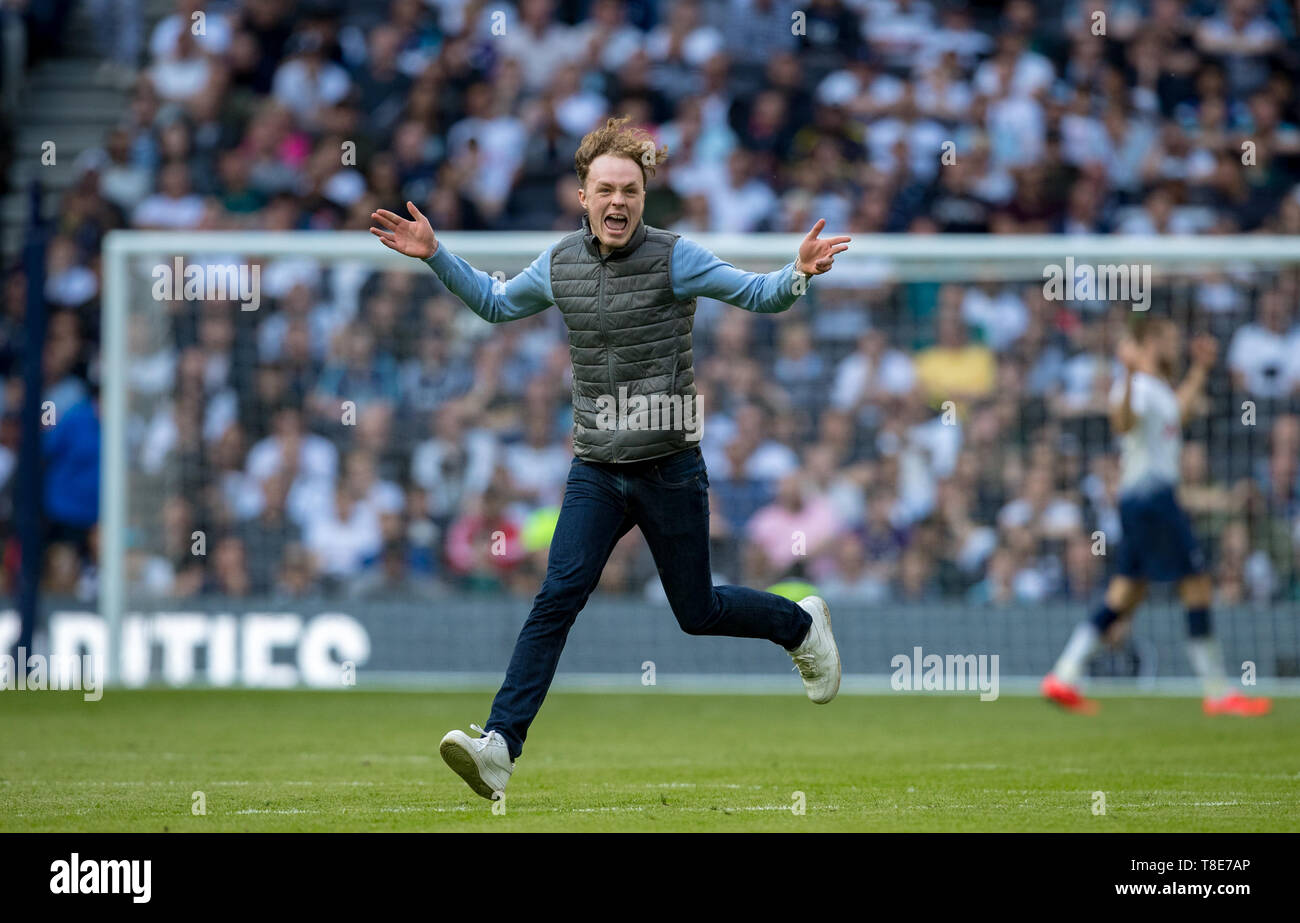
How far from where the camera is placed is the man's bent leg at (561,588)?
7102 millimetres

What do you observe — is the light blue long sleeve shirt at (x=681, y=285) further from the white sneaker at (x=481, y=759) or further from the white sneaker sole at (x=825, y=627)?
the white sneaker at (x=481, y=759)

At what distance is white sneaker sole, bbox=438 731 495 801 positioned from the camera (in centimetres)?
681

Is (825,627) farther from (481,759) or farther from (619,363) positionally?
(481,759)

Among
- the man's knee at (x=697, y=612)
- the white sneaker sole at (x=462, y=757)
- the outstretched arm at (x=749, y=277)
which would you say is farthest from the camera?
the man's knee at (x=697, y=612)

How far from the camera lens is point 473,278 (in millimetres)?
7582

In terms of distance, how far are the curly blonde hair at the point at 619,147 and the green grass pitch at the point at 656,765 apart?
2.44 meters

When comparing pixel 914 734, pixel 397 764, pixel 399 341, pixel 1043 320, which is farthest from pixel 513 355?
pixel 397 764

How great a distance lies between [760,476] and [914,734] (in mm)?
4365

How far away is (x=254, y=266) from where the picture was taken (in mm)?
15594

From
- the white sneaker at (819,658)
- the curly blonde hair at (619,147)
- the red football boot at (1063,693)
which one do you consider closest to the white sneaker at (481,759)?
the white sneaker at (819,658)

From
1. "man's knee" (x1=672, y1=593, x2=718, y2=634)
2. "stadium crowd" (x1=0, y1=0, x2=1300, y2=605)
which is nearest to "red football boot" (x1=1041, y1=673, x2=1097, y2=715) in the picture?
"stadium crowd" (x1=0, y1=0, x2=1300, y2=605)

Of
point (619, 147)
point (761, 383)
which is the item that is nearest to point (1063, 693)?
point (761, 383)

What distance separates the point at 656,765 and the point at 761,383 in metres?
6.55

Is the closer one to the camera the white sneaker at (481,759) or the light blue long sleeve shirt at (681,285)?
the white sneaker at (481,759)
